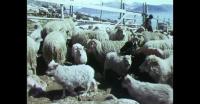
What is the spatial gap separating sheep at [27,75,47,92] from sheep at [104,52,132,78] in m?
0.38

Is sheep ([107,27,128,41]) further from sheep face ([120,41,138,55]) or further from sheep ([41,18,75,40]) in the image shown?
sheep ([41,18,75,40])

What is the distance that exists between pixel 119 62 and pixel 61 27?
15.7 inches

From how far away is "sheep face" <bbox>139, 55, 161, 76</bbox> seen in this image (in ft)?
7.15

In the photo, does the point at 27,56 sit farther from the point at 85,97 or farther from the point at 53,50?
the point at 85,97

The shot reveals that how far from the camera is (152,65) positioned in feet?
7.18

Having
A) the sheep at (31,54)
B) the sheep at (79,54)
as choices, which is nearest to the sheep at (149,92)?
the sheep at (79,54)

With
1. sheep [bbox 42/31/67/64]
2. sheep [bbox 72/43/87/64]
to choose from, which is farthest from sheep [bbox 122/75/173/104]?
sheep [bbox 42/31/67/64]

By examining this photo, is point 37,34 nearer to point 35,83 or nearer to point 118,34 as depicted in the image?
point 35,83

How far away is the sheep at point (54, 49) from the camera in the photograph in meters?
2.24

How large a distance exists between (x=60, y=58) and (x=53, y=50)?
0.21 feet

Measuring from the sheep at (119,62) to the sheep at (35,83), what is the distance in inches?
14.8

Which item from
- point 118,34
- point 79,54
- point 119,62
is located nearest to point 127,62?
point 119,62
